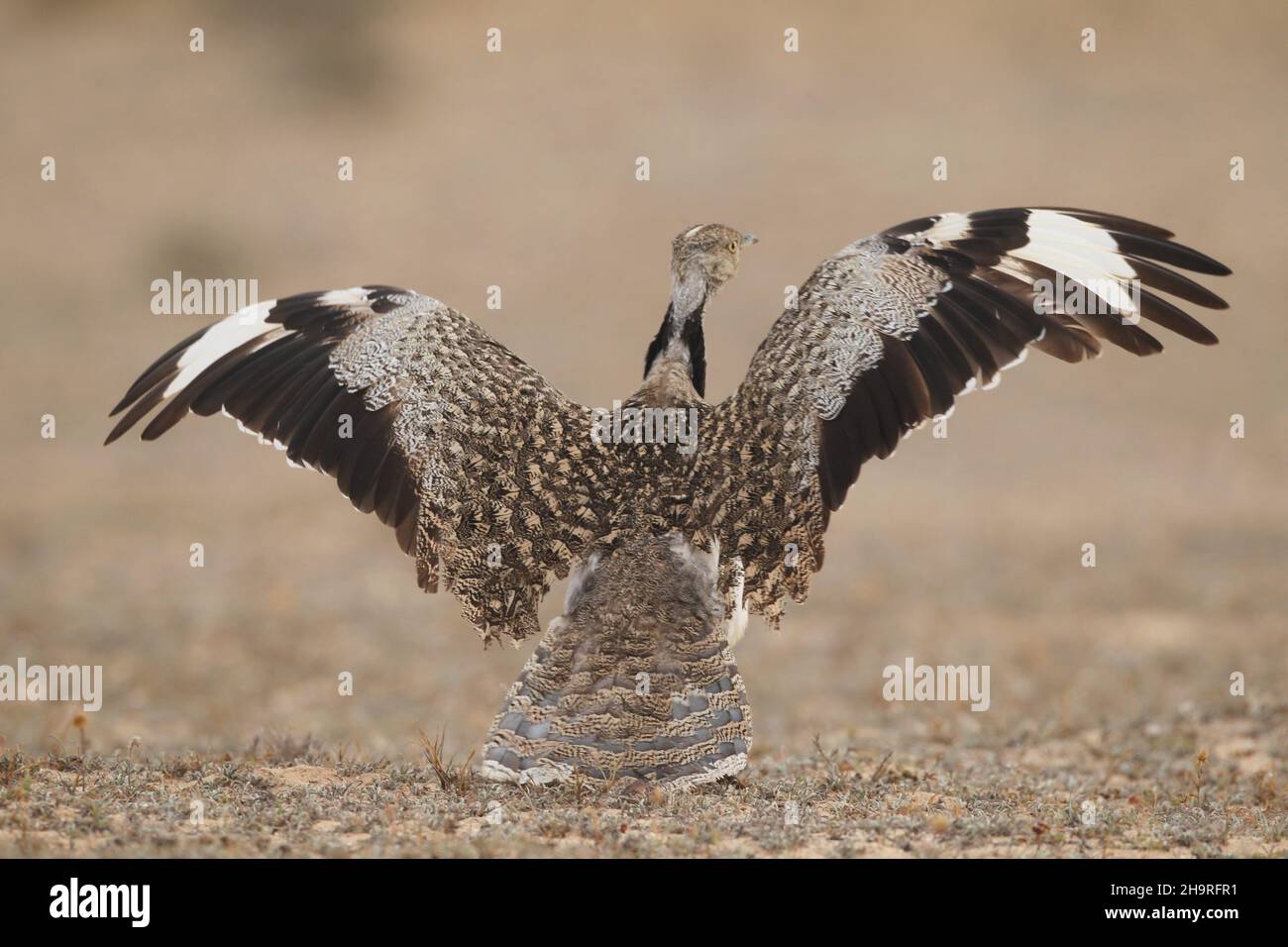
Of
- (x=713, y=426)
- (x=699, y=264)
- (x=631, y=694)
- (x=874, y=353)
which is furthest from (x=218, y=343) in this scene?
(x=874, y=353)

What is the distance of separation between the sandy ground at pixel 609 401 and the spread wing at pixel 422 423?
4.40 ft

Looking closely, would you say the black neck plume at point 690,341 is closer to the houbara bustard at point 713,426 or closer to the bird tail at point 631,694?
the houbara bustard at point 713,426

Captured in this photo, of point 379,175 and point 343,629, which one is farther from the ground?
point 379,175

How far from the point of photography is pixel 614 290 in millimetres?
31859

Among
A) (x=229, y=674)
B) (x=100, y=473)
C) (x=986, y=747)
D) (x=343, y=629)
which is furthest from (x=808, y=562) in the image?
(x=100, y=473)

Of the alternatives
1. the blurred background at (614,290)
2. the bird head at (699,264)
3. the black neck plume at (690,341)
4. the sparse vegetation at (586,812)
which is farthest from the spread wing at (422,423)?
the blurred background at (614,290)

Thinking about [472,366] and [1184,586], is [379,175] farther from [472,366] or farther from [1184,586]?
[472,366]

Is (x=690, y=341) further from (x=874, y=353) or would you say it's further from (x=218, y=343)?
(x=218, y=343)

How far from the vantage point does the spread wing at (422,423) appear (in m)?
8.05

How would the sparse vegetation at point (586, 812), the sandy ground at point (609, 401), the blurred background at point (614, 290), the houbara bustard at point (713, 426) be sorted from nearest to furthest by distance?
the sparse vegetation at point (586, 812) → the sandy ground at point (609, 401) → the houbara bustard at point (713, 426) → the blurred background at point (614, 290)

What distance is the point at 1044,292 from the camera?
8.24 meters

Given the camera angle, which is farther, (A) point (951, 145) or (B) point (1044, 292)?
(A) point (951, 145)

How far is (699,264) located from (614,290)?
23.1 meters

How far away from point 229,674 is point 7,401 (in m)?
16.1
